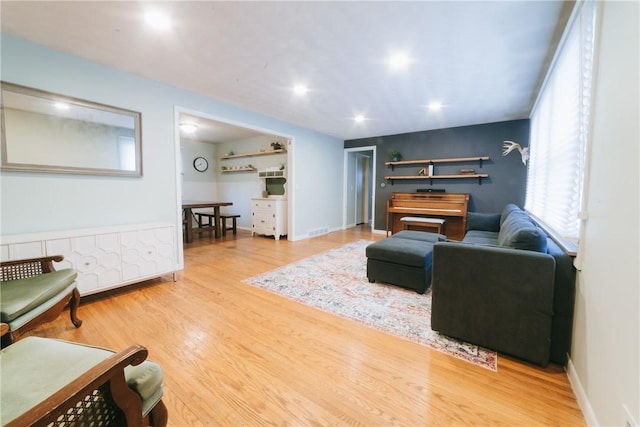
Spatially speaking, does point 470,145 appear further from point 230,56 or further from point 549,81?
point 230,56

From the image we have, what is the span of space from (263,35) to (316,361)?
251cm

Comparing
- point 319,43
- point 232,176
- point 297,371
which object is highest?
point 319,43

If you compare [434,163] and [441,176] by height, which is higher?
[434,163]

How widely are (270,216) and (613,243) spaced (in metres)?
4.98

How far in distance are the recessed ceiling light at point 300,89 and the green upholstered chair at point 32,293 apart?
2.84 metres

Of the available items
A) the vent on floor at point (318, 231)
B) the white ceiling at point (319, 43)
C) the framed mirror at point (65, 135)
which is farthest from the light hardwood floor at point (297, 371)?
the vent on floor at point (318, 231)

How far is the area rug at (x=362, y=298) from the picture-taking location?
179 centimetres

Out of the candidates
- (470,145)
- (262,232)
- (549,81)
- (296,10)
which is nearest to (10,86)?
(296,10)

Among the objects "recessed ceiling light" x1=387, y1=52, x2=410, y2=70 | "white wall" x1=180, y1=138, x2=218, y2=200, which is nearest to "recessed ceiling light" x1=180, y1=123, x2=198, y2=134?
"white wall" x1=180, y1=138, x2=218, y2=200

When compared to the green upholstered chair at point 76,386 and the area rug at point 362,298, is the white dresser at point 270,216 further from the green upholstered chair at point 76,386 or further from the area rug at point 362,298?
the green upholstered chair at point 76,386

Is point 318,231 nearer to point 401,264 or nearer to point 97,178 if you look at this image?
point 401,264

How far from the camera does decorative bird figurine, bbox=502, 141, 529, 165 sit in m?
4.20

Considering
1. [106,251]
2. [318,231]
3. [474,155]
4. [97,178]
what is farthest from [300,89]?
[474,155]

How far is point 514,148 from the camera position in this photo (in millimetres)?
4402
